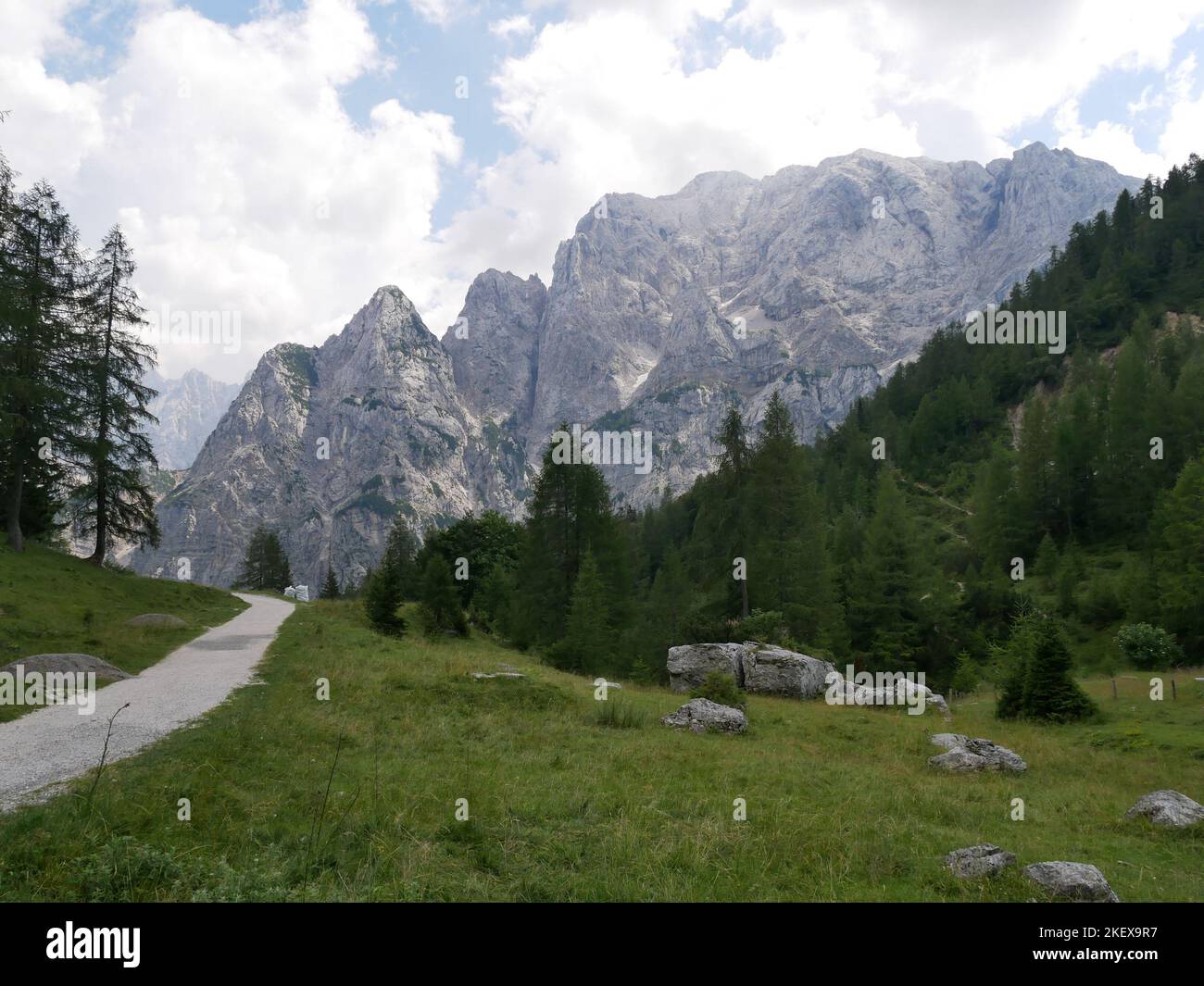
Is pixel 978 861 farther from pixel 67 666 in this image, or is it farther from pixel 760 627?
pixel 760 627

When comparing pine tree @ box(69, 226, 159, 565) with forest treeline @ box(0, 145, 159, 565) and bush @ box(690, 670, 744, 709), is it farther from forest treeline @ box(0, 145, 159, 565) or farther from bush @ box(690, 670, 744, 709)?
bush @ box(690, 670, 744, 709)

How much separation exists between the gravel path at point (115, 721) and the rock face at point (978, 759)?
60.5 ft

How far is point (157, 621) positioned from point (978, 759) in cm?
3371

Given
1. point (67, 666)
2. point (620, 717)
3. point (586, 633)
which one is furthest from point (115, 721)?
point (586, 633)

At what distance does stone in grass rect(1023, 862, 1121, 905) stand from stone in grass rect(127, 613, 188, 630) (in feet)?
109

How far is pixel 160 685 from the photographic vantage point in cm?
1758

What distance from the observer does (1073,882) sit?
24.8ft

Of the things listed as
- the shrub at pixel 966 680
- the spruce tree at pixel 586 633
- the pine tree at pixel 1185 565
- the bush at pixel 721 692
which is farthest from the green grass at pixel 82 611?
the pine tree at pixel 1185 565

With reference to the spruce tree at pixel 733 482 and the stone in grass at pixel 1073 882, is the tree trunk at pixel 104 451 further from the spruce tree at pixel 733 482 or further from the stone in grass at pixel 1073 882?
the stone in grass at pixel 1073 882

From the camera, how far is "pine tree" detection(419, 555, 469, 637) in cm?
4156

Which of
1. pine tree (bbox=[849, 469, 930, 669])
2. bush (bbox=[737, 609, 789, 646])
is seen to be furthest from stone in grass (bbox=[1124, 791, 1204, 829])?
pine tree (bbox=[849, 469, 930, 669])

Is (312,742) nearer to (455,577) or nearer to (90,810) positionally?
(90,810)
